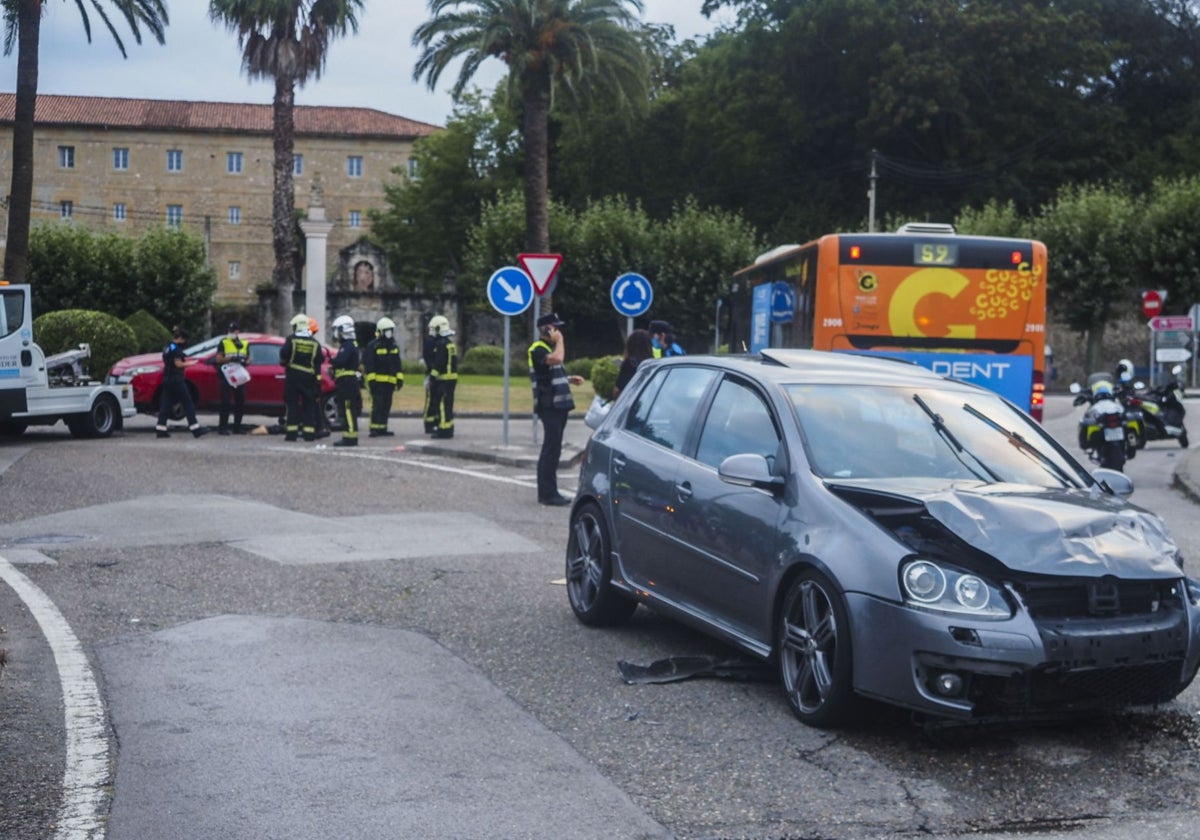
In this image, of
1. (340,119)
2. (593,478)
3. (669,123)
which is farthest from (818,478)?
(340,119)

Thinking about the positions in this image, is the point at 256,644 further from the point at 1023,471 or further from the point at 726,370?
the point at 1023,471

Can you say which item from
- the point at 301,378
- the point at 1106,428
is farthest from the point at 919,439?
the point at 301,378

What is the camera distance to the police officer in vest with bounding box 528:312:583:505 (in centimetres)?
1494

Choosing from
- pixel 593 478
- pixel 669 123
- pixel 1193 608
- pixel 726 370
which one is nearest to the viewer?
pixel 1193 608

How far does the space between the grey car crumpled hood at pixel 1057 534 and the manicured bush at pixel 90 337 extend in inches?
1079

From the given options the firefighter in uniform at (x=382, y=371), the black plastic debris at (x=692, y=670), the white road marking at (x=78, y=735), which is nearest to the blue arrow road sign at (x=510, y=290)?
the firefighter in uniform at (x=382, y=371)

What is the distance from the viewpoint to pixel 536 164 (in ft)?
120

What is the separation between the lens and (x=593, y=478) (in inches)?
335

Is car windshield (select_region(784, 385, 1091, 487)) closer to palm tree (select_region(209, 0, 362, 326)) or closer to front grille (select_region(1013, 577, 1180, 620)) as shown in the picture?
front grille (select_region(1013, 577, 1180, 620))

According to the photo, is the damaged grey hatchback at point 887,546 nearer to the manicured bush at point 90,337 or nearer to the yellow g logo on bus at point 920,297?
the yellow g logo on bus at point 920,297

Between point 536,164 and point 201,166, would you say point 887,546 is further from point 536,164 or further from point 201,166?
point 201,166

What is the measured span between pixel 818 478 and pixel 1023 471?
1.00 meters

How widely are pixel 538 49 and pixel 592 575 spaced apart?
2952cm

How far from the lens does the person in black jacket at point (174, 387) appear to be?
22922mm
